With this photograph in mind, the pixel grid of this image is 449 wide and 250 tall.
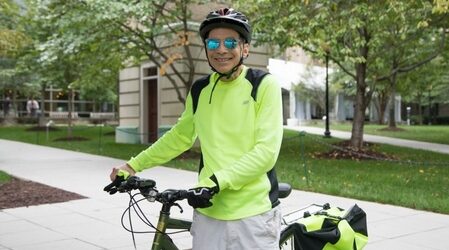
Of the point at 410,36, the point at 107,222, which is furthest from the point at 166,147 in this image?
the point at 410,36

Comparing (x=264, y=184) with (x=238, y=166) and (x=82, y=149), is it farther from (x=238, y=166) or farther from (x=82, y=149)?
(x=82, y=149)

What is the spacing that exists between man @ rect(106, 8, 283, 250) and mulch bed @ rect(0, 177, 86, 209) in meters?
7.10

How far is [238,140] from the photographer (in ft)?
9.64

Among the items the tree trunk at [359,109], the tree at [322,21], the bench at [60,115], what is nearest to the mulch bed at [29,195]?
the tree at [322,21]

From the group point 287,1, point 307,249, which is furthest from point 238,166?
point 287,1

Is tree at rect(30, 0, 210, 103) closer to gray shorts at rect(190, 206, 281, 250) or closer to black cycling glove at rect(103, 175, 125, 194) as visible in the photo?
black cycling glove at rect(103, 175, 125, 194)

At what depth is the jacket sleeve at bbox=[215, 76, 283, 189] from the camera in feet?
9.00

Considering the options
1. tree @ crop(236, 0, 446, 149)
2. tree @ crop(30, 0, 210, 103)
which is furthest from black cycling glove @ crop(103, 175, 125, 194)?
tree @ crop(30, 0, 210, 103)

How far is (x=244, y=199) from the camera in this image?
2889mm

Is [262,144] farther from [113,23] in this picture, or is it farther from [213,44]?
[113,23]

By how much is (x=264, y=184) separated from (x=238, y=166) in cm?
26

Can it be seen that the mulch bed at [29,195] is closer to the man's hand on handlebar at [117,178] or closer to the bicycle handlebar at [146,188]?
the man's hand on handlebar at [117,178]

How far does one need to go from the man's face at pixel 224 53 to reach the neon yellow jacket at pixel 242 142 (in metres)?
0.10

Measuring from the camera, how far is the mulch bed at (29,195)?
31.2 feet
